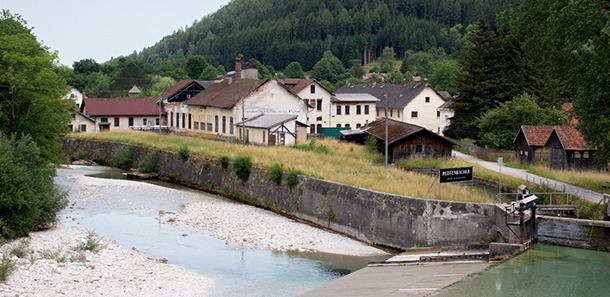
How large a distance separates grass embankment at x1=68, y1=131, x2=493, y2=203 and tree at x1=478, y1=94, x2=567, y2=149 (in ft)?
37.7

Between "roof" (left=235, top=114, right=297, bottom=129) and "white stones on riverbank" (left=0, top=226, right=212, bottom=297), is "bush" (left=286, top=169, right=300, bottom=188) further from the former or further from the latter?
"roof" (left=235, top=114, right=297, bottom=129)

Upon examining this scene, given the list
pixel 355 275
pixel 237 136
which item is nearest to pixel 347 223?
pixel 355 275

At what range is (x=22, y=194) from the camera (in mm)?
30766

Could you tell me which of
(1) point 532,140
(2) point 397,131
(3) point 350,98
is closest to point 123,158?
(2) point 397,131

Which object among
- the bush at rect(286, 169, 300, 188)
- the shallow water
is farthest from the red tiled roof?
the shallow water

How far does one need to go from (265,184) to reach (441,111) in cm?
4451

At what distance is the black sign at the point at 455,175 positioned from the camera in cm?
3120

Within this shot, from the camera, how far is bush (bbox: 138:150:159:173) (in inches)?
2279

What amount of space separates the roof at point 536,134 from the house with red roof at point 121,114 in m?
43.9

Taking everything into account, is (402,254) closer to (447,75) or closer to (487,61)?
(487,61)

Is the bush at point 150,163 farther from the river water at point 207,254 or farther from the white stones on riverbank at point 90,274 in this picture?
the white stones on riverbank at point 90,274

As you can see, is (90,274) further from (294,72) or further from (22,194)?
(294,72)

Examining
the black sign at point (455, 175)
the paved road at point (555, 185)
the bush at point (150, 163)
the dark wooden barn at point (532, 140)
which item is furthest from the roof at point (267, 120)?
the black sign at point (455, 175)

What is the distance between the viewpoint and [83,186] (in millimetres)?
49250
